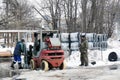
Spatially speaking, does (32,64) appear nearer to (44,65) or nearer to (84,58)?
(44,65)

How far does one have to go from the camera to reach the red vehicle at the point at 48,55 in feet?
66.0

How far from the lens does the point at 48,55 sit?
20.2 meters

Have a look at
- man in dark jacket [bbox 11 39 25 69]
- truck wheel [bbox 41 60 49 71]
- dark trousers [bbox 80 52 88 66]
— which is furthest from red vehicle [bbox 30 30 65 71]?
dark trousers [bbox 80 52 88 66]

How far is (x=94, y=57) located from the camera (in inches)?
1096

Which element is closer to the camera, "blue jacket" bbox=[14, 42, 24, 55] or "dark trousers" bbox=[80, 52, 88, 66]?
"blue jacket" bbox=[14, 42, 24, 55]

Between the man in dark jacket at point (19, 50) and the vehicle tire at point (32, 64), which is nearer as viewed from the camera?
the vehicle tire at point (32, 64)

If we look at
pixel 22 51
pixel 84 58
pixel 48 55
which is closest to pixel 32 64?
pixel 48 55

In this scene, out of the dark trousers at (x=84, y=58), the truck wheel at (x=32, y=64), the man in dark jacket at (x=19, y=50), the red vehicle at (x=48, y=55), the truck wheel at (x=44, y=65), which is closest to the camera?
the truck wheel at (x=44, y=65)

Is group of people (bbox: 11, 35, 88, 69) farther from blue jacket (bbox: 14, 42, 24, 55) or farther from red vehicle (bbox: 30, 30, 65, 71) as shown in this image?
red vehicle (bbox: 30, 30, 65, 71)

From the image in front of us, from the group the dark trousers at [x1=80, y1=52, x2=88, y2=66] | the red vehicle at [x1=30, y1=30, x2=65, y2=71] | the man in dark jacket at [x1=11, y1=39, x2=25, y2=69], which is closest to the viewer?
the red vehicle at [x1=30, y1=30, x2=65, y2=71]

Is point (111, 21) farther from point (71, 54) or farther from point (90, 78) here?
point (90, 78)

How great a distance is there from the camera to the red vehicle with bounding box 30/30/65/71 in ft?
66.0

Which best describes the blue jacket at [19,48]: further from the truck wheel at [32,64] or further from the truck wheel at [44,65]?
the truck wheel at [44,65]

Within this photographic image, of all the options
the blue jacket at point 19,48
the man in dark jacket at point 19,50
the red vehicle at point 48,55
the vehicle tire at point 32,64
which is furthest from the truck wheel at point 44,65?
the blue jacket at point 19,48
